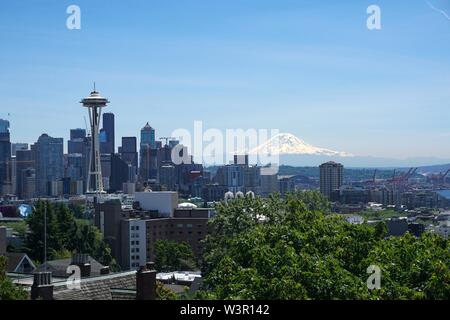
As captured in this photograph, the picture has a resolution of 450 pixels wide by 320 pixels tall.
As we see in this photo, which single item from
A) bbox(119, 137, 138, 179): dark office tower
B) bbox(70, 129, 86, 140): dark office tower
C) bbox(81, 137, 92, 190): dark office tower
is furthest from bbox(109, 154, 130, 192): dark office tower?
bbox(70, 129, 86, 140): dark office tower

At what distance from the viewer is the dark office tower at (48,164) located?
150000 millimetres

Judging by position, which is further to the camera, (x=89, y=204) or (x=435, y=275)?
(x=89, y=204)

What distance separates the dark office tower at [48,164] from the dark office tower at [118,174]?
36.2 feet

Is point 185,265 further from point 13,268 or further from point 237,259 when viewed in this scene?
point 237,259

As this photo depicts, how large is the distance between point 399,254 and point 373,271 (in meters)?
1.95

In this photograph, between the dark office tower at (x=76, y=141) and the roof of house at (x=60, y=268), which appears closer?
the roof of house at (x=60, y=268)

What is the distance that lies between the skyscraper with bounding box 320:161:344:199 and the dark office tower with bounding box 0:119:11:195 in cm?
6224

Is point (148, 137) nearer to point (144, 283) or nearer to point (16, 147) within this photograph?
point (16, 147)

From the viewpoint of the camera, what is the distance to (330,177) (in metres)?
151

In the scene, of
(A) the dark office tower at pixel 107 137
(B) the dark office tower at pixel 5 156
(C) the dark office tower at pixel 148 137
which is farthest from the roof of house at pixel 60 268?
(A) the dark office tower at pixel 107 137

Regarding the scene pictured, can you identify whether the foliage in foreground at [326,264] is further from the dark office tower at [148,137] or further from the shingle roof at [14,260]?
the dark office tower at [148,137]

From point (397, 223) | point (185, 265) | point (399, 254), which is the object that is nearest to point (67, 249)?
point (185, 265)

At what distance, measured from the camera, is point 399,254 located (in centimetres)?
1449

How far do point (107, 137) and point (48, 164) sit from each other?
86.6 ft
